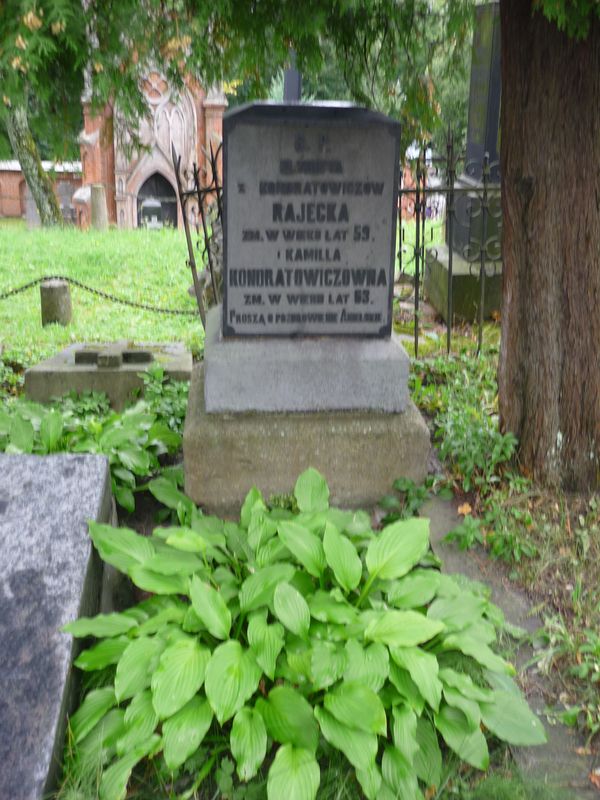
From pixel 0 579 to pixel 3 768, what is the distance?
668 mm

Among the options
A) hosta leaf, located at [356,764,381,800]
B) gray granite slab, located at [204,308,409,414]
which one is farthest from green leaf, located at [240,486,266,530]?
hosta leaf, located at [356,764,381,800]

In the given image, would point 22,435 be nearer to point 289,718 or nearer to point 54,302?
point 289,718

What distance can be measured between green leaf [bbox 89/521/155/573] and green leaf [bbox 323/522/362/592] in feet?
2.12

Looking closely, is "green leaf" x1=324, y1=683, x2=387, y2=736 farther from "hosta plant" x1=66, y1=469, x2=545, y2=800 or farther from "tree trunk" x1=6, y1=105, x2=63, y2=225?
"tree trunk" x1=6, y1=105, x2=63, y2=225

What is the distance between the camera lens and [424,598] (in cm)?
273

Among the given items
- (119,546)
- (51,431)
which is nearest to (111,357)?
(51,431)

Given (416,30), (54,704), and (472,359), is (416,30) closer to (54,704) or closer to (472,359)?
(472,359)

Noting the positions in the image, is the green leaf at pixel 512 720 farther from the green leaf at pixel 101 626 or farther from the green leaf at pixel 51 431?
the green leaf at pixel 51 431

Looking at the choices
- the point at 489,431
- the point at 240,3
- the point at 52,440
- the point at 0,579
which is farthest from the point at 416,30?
the point at 0,579

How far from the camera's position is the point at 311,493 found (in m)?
3.21

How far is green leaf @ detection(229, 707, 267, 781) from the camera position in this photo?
2262 mm

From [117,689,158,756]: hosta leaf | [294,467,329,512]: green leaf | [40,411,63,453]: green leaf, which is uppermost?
[40,411,63,453]: green leaf

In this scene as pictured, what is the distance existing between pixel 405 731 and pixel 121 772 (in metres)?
0.82

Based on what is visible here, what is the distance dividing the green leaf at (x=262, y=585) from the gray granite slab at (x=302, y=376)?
114cm
